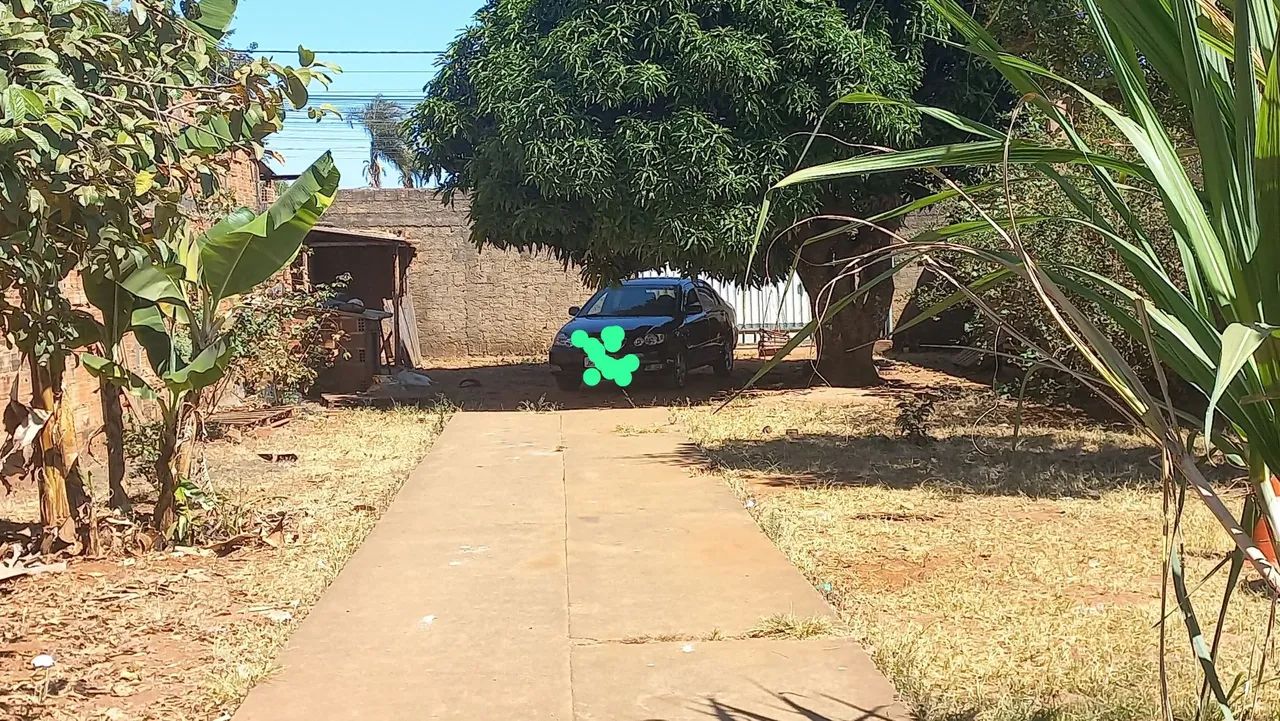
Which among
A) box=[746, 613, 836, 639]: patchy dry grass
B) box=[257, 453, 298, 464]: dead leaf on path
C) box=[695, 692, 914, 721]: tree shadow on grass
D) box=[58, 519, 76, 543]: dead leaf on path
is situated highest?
box=[58, 519, 76, 543]: dead leaf on path

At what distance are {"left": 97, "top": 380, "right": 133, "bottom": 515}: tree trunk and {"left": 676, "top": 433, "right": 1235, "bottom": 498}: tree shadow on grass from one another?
4666 mm

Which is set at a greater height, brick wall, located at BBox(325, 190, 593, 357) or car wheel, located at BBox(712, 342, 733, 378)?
brick wall, located at BBox(325, 190, 593, 357)

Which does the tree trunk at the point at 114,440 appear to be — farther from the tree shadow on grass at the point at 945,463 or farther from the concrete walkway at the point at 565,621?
the tree shadow on grass at the point at 945,463

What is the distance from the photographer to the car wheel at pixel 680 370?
15781 mm

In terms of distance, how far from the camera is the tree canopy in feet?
41.6

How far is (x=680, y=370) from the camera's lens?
1585cm

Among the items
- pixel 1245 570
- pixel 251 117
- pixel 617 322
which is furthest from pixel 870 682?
pixel 617 322

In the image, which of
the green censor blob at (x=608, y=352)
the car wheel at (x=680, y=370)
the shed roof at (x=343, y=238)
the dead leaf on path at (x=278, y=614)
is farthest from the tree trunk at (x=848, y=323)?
the dead leaf on path at (x=278, y=614)

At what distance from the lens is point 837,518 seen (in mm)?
7852

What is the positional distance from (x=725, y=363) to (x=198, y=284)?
448 inches

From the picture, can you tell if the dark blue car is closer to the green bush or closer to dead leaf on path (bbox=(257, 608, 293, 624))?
the green bush

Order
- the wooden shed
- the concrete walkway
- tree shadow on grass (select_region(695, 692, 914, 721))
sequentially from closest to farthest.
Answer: tree shadow on grass (select_region(695, 692, 914, 721)) < the concrete walkway < the wooden shed

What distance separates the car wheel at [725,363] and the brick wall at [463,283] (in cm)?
507

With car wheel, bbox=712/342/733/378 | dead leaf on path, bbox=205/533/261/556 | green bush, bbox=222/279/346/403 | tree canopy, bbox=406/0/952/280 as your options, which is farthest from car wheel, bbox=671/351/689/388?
dead leaf on path, bbox=205/533/261/556
